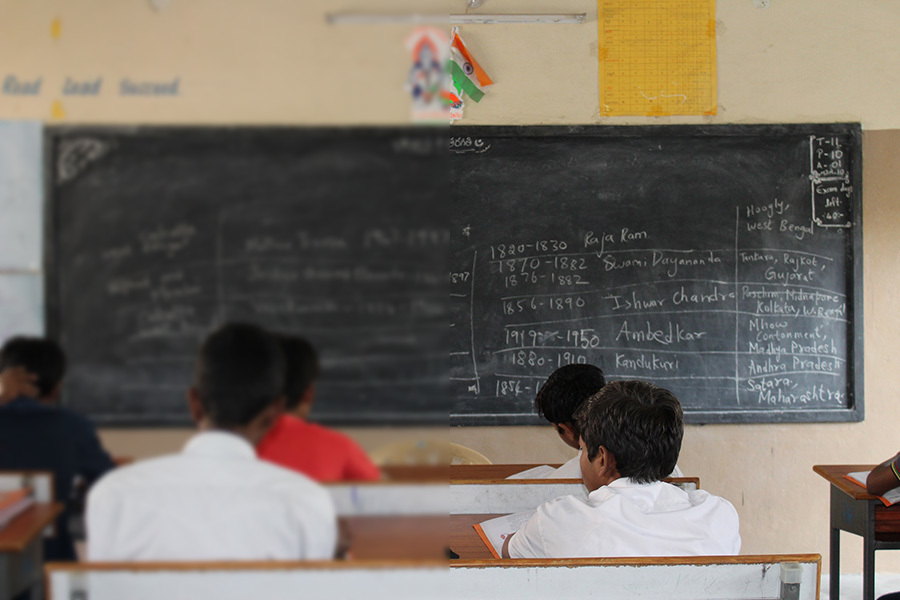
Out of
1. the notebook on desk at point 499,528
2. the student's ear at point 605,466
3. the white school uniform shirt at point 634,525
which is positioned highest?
the student's ear at point 605,466

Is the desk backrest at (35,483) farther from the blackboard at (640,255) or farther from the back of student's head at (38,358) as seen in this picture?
the blackboard at (640,255)

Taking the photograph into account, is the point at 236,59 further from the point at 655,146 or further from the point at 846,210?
the point at 846,210

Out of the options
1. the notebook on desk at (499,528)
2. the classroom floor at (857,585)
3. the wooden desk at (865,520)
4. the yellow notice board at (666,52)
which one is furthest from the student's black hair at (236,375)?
the classroom floor at (857,585)

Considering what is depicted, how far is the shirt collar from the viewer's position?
0.21 meters

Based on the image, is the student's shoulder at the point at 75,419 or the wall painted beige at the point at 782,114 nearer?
the student's shoulder at the point at 75,419

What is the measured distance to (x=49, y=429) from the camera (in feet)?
0.68

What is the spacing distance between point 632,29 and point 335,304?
338 centimetres

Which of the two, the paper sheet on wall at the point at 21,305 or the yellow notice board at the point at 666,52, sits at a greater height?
the yellow notice board at the point at 666,52

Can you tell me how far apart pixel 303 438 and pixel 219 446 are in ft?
0.08

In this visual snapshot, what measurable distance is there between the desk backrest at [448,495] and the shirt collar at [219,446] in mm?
28

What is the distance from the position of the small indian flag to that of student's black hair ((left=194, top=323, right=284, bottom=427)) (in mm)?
3082

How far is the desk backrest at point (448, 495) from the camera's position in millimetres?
Result: 228

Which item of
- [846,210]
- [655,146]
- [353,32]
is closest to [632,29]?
[655,146]

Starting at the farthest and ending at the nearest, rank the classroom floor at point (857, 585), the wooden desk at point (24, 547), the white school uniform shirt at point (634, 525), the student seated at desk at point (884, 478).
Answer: the classroom floor at point (857, 585), the student seated at desk at point (884, 478), the white school uniform shirt at point (634, 525), the wooden desk at point (24, 547)
